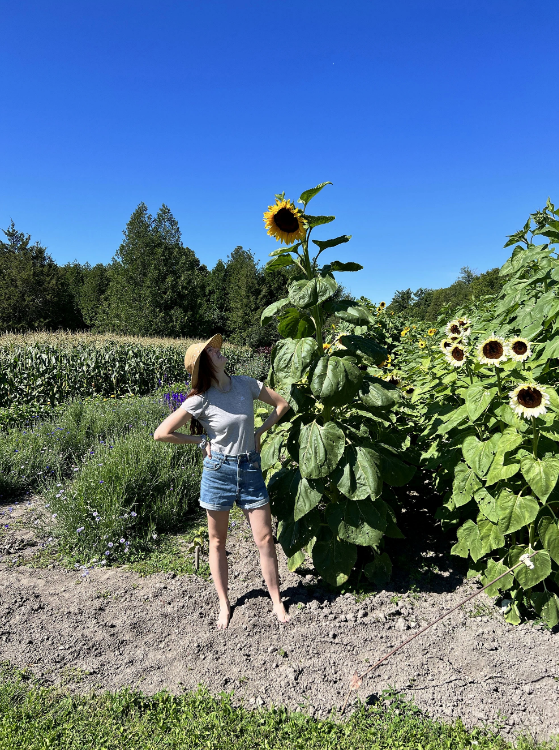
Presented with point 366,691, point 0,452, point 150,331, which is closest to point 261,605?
point 366,691

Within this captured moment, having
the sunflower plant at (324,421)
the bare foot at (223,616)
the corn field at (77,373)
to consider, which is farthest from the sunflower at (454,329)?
the corn field at (77,373)

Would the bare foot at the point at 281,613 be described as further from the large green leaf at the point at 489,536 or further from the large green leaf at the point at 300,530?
the large green leaf at the point at 489,536

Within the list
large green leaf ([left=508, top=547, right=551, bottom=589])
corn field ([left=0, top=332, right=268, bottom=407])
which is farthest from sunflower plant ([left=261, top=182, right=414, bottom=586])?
corn field ([left=0, top=332, right=268, bottom=407])

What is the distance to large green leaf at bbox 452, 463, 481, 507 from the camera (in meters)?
2.71

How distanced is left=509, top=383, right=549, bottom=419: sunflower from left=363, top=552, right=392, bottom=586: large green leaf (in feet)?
4.45

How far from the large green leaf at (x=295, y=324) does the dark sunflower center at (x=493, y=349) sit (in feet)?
3.05

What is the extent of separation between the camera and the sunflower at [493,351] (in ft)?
7.84

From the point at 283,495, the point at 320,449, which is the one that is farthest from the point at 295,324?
the point at 283,495

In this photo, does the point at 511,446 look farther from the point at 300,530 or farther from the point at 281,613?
the point at 281,613

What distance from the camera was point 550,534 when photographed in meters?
2.45

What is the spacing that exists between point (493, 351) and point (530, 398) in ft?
0.94

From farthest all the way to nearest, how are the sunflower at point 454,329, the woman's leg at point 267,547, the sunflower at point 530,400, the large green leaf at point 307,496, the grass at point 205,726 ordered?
1. the sunflower at point 454,329
2. the woman's leg at point 267,547
3. the large green leaf at point 307,496
4. the sunflower at point 530,400
5. the grass at point 205,726

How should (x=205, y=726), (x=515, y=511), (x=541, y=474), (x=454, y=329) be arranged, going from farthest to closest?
(x=454, y=329) < (x=515, y=511) < (x=541, y=474) < (x=205, y=726)

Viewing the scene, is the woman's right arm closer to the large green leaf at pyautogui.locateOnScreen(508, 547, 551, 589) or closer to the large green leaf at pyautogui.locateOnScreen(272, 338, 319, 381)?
the large green leaf at pyautogui.locateOnScreen(272, 338, 319, 381)
